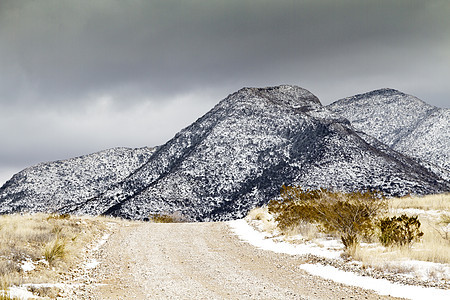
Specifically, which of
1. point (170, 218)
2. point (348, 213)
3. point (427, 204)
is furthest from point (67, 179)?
point (348, 213)

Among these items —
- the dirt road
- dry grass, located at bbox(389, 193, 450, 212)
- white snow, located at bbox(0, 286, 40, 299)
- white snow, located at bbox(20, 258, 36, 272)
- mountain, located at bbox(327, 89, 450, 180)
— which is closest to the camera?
white snow, located at bbox(0, 286, 40, 299)

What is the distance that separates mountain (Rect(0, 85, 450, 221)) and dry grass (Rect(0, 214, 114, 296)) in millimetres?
38729

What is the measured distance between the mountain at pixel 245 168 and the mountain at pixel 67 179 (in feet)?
1.74

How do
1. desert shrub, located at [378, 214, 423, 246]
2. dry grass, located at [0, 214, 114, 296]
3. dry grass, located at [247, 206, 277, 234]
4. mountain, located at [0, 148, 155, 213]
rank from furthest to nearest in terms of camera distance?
mountain, located at [0, 148, 155, 213] → dry grass, located at [247, 206, 277, 234] → desert shrub, located at [378, 214, 423, 246] → dry grass, located at [0, 214, 114, 296]

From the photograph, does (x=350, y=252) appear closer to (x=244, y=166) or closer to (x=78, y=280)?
(x=78, y=280)

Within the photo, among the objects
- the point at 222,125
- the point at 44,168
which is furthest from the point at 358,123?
the point at 44,168

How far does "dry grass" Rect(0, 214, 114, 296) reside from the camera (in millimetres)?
9074

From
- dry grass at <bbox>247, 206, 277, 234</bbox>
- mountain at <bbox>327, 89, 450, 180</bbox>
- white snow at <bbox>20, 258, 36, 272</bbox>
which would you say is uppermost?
mountain at <bbox>327, 89, 450, 180</bbox>

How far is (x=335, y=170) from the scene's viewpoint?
5922 centimetres

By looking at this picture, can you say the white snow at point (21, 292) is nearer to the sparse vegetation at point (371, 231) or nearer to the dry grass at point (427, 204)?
the sparse vegetation at point (371, 231)

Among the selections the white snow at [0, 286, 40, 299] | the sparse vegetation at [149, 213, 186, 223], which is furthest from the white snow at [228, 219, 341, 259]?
the sparse vegetation at [149, 213, 186, 223]

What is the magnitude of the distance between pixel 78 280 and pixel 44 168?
9433 centimetres

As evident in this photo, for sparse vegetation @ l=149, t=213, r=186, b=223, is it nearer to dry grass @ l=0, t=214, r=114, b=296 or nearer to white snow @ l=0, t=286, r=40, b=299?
dry grass @ l=0, t=214, r=114, b=296

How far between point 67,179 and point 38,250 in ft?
272
